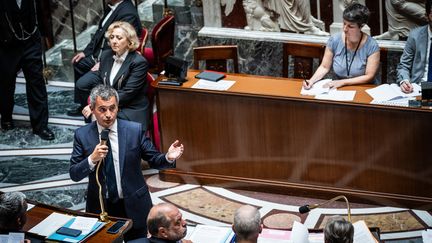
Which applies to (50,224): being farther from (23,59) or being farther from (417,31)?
(417,31)

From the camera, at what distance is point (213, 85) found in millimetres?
6879

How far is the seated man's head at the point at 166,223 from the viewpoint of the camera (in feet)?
15.0

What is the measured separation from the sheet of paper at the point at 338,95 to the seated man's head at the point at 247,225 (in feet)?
7.13

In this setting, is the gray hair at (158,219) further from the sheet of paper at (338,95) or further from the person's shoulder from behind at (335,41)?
the person's shoulder from behind at (335,41)

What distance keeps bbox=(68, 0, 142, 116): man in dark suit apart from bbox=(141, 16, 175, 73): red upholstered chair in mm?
190

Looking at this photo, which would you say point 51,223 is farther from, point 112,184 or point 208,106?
point 208,106

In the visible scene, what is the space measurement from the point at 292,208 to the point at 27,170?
241 centimetres

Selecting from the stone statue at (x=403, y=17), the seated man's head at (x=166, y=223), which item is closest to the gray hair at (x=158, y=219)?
the seated man's head at (x=166, y=223)

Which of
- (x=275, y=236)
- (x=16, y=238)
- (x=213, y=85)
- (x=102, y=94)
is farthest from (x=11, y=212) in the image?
(x=213, y=85)

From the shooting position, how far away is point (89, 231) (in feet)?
16.4

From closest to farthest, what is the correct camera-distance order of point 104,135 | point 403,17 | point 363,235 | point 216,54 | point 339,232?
point 339,232
point 363,235
point 104,135
point 216,54
point 403,17

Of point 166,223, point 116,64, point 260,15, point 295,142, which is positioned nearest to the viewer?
point 166,223

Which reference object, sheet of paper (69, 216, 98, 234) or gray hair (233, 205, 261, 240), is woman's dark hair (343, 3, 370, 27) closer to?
gray hair (233, 205, 261, 240)

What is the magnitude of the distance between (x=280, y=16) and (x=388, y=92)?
1.90 metres
